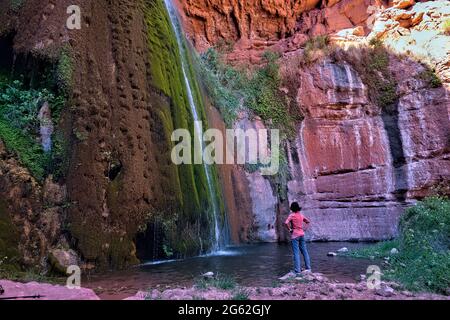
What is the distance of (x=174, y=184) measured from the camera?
32.8 ft

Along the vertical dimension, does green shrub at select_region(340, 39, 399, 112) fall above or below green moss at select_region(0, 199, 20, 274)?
above

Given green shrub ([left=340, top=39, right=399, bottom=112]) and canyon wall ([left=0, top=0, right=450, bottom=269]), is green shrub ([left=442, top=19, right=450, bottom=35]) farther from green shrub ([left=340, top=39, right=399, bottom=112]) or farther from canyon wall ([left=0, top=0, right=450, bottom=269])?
green shrub ([left=340, top=39, right=399, bottom=112])

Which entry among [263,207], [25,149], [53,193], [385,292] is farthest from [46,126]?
[263,207]

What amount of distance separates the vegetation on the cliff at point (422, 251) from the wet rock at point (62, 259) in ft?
17.6

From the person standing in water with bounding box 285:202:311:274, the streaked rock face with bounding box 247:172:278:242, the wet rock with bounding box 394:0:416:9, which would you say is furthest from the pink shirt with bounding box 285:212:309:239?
the wet rock with bounding box 394:0:416:9

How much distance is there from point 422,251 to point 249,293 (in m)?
4.50

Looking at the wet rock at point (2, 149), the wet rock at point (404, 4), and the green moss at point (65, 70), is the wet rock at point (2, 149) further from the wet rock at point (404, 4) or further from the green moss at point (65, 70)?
the wet rock at point (404, 4)

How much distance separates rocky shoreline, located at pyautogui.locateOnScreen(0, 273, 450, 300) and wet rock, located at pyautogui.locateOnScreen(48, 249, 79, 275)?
1640 millimetres

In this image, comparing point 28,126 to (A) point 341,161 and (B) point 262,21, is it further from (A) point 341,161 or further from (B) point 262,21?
(B) point 262,21

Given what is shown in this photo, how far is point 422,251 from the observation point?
7.89m

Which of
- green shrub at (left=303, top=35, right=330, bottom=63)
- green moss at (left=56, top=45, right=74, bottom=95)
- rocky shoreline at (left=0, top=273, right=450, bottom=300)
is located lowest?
rocky shoreline at (left=0, top=273, right=450, bottom=300)

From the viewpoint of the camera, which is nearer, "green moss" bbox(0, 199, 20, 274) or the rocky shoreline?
the rocky shoreline

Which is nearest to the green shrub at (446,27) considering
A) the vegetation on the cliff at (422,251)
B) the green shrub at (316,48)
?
the green shrub at (316,48)

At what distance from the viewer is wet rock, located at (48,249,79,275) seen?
22.5ft
